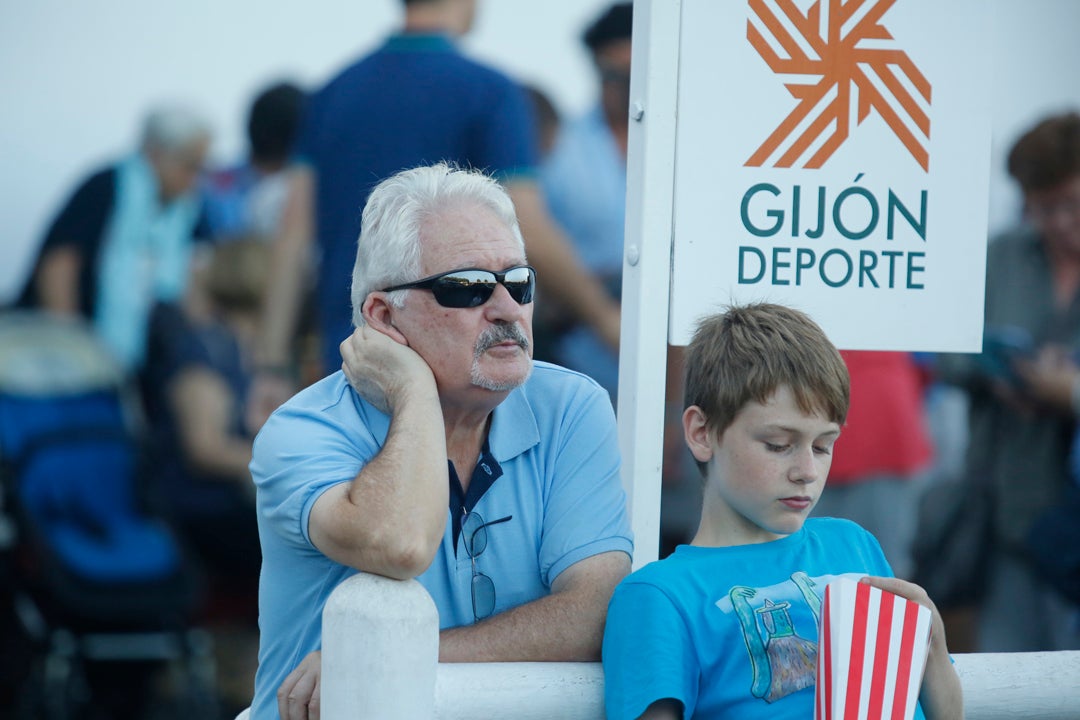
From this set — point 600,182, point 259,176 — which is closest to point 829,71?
point 600,182

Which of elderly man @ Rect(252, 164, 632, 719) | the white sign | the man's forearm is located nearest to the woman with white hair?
elderly man @ Rect(252, 164, 632, 719)

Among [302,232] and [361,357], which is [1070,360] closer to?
[302,232]

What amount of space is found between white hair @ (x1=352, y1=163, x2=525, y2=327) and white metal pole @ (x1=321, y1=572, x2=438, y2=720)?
0.64 metres

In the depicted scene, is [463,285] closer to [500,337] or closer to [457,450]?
[500,337]

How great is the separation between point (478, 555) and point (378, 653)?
0.50 metres

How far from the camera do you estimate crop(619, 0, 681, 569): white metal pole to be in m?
2.38

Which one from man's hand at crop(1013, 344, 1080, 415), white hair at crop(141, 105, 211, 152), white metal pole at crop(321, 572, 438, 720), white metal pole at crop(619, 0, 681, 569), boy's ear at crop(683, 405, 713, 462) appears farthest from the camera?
white hair at crop(141, 105, 211, 152)

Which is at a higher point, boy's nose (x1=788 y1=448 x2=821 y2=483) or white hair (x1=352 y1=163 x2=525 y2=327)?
white hair (x1=352 y1=163 x2=525 y2=327)

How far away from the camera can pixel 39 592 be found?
14.9ft

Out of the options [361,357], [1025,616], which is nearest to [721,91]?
[361,357]

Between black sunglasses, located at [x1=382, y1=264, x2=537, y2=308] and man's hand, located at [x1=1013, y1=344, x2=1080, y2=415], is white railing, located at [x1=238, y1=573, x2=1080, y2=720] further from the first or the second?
man's hand, located at [x1=1013, y1=344, x2=1080, y2=415]

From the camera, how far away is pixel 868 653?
186 centimetres

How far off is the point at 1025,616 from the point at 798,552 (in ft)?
7.91

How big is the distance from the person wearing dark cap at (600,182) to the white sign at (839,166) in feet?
5.83
